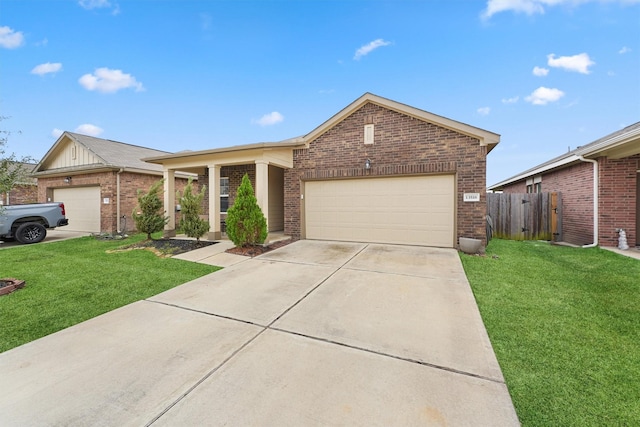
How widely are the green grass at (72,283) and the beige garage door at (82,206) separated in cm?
463

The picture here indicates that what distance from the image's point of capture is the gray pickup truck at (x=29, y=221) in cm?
919

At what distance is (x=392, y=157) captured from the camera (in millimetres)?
8133

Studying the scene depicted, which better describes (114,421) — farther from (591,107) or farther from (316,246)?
(591,107)

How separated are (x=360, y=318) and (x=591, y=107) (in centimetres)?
1489

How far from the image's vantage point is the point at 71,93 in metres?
12.8

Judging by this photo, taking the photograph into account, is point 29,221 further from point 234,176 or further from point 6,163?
point 234,176

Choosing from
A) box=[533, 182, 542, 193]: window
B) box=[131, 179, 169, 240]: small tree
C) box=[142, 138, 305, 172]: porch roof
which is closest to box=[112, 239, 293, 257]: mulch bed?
box=[131, 179, 169, 240]: small tree

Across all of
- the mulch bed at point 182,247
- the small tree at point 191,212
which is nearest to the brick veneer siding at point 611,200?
the mulch bed at point 182,247

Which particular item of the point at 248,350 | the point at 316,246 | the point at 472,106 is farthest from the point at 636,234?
the point at 248,350

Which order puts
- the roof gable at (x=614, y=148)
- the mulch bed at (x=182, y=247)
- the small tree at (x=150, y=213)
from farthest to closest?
the small tree at (x=150, y=213)
the mulch bed at (x=182, y=247)
the roof gable at (x=614, y=148)

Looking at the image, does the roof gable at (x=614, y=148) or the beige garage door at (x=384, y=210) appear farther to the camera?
the beige garage door at (x=384, y=210)

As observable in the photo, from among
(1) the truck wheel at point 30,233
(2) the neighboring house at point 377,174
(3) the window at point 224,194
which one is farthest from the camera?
(3) the window at point 224,194

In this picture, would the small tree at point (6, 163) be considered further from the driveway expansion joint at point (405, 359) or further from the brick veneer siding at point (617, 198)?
→ the brick veneer siding at point (617, 198)

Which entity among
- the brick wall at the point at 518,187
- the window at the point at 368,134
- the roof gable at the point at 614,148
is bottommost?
the brick wall at the point at 518,187
